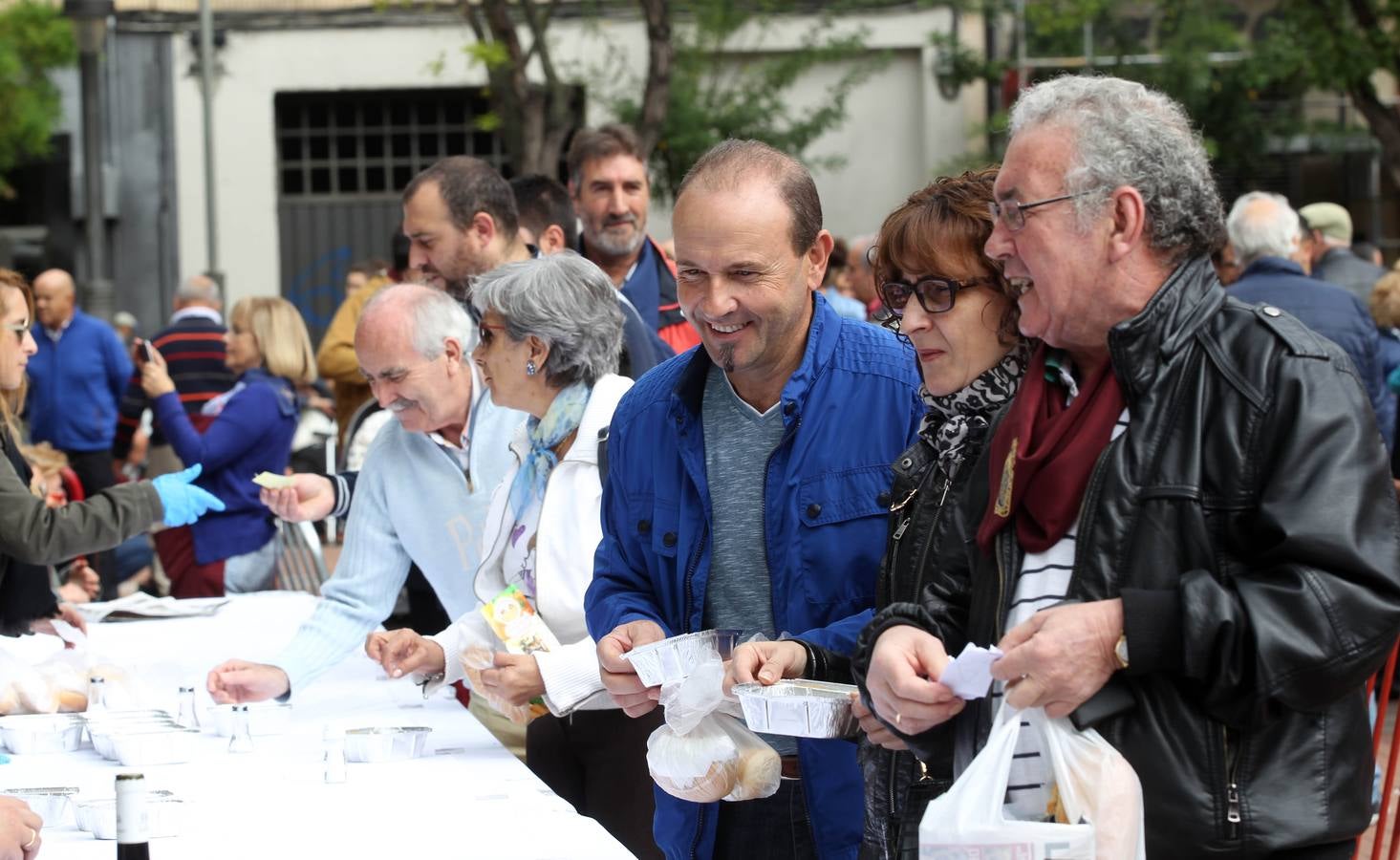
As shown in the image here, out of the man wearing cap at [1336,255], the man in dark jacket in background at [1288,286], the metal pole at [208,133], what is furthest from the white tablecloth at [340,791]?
the metal pole at [208,133]

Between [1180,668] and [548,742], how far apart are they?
2.00 meters

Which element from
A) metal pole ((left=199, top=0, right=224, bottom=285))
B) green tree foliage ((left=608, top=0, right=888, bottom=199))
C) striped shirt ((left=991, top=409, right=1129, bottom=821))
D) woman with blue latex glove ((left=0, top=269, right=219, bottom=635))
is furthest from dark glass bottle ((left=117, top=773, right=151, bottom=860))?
metal pole ((left=199, top=0, right=224, bottom=285))

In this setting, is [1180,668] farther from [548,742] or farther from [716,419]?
[548,742]

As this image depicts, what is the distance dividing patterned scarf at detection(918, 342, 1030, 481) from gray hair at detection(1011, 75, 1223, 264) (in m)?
0.46

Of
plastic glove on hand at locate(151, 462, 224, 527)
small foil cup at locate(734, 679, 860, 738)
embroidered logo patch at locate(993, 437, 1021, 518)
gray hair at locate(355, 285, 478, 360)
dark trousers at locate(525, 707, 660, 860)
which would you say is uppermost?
gray hair at locate(355, 285, 478, 360)

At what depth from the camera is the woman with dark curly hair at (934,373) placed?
2.59 m

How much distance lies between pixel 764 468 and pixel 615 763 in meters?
0.99

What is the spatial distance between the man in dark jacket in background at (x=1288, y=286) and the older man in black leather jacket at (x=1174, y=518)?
15.6ft

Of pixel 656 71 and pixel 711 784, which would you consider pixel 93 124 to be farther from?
pixel 711 784

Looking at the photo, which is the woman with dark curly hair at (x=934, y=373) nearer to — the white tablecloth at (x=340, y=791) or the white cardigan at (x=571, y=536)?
the white tablecloth at (x=340, y=791)

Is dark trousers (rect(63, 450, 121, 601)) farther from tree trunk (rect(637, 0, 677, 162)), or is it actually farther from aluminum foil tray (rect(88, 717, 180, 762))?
aluminum foil tray (rect(88, 717, 180, 762))

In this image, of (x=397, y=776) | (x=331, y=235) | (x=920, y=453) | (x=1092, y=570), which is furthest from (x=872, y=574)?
(x=331, y=235)

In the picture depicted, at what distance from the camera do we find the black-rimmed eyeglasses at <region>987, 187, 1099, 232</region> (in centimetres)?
220

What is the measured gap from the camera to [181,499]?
5098mm
